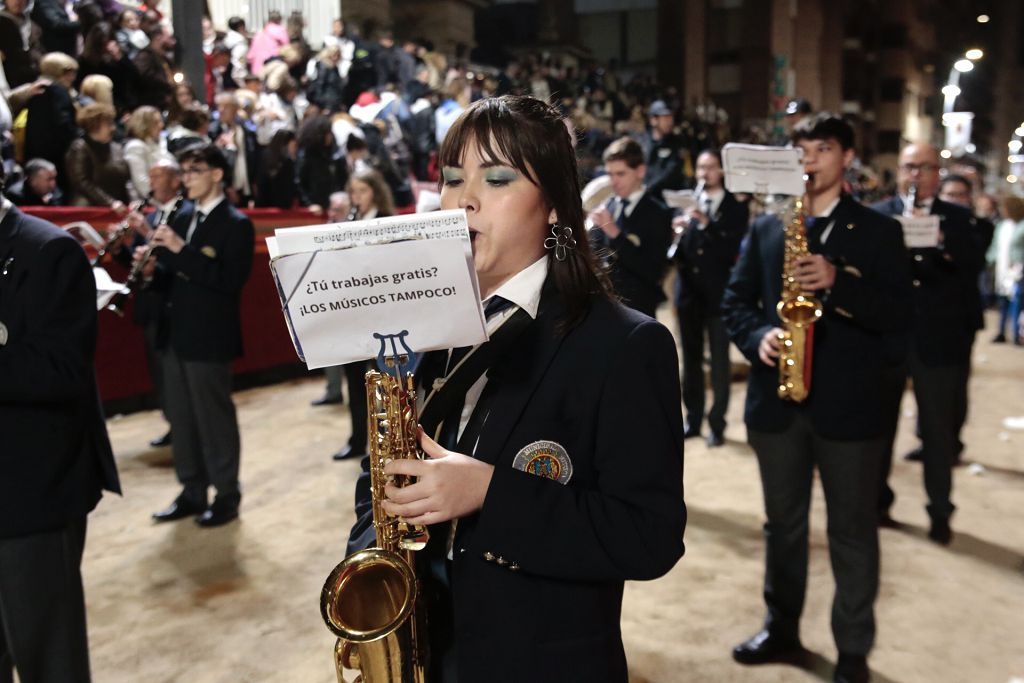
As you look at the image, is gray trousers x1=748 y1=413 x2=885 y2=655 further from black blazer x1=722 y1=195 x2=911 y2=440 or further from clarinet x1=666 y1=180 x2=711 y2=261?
clarinet x1=666 y1=180 x2=711 y2=261

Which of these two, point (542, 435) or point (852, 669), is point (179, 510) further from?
point (542, 435)

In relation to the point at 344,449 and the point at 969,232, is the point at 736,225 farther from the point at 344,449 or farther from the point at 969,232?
the point at 344,449

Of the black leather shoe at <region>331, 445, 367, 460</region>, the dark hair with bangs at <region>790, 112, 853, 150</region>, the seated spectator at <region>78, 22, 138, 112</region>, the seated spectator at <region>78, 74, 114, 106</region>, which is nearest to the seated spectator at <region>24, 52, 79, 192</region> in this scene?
the seated spectator at <region>78, 74, 114, 106</region>

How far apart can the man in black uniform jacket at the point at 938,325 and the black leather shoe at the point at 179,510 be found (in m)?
4.10

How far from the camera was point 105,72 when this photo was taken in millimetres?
8930

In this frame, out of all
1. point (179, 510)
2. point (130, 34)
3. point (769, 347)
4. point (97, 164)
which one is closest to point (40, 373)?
point (769, 347)

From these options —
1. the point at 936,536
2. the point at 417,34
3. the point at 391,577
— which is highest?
the point at 417,34

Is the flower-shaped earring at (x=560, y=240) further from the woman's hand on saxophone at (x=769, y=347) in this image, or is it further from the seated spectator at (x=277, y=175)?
the seated spectator at (x=277, y=175)

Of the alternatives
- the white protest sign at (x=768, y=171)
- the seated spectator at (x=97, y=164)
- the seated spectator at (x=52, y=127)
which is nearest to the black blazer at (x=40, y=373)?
the white protest sign at (x=768, y=171)

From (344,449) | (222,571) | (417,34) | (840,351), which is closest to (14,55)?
(344,449)

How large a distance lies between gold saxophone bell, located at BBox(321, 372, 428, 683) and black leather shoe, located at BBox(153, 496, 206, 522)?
13.1 ft

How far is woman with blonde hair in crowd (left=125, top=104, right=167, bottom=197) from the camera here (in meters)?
7.88

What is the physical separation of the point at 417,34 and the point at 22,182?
16.1 metres

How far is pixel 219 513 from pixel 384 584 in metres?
3.93
